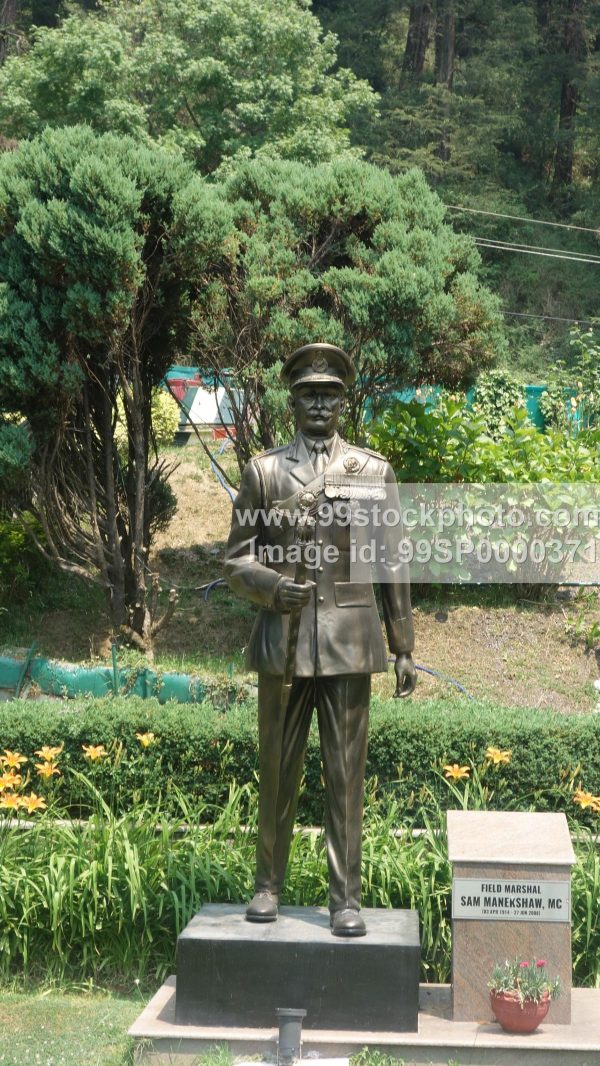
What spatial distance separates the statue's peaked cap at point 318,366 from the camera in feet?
15.8

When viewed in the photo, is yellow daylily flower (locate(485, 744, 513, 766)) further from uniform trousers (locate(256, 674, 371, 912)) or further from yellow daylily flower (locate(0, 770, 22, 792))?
yellow daylily flower (locate(0, 770, 22, 792))

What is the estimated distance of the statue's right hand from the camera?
179 inches

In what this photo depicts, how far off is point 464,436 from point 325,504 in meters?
6.55

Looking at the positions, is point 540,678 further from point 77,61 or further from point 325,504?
point 77,61

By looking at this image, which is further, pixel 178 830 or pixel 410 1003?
pixel 178 830

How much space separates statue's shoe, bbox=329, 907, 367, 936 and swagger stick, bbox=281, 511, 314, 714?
82 centimetres

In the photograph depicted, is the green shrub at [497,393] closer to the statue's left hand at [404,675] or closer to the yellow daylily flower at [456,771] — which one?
Result: the yellow daylily flower at [456,771]

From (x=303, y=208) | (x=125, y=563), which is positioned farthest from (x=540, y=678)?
(x=303, y=208)

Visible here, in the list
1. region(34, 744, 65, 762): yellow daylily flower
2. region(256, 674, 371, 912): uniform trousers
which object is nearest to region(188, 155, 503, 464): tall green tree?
region(34, 744, 65, 762): yellow daylily flower

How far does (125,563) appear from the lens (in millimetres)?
10250

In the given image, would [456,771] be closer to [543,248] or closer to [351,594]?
[351,594]

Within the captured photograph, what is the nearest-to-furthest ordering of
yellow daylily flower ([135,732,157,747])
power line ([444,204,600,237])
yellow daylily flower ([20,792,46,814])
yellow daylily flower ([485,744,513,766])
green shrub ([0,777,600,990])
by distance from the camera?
green shrub ([0,777,600,990])
yellow daylily flower ([20,792,46,814])
yellow daylily flower ([485,744,513,766])
yellow daylily flower ([135,732,157,747])
power line ([444,204,600,237])

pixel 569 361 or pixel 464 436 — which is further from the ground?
pixel 569 361

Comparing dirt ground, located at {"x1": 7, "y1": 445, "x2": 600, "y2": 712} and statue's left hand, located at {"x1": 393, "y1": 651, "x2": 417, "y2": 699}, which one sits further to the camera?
dirt ground, located at {"x1": 7, "y1": 445, "x2": 600, "y2": 712}
